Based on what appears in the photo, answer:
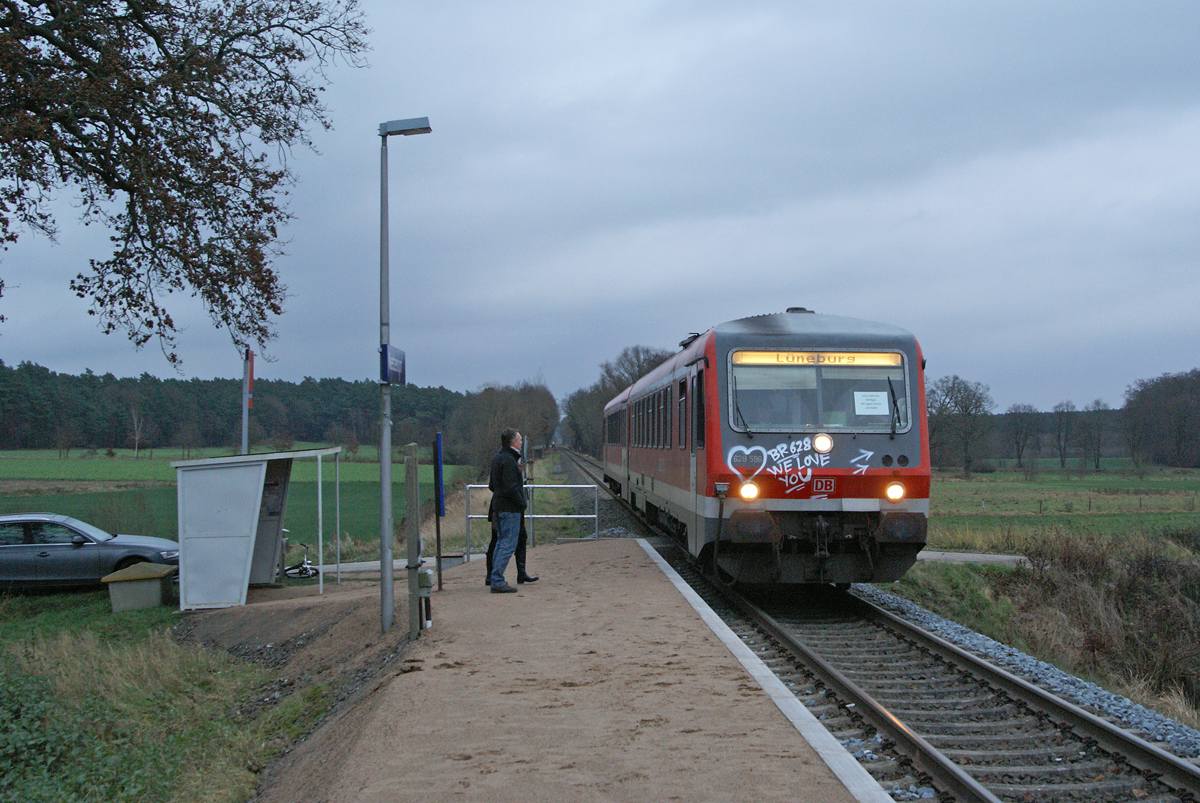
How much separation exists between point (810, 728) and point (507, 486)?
5370 mm

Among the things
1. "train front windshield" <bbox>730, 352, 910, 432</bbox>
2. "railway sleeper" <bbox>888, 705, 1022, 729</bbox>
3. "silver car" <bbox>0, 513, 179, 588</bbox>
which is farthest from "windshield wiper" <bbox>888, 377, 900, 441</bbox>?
"silver car" <bbox>0, 513, 179, 588</bbox>

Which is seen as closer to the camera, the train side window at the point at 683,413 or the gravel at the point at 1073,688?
the gravel at the point at 1073,688

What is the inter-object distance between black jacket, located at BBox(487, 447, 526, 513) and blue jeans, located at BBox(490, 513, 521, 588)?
10 centimetres

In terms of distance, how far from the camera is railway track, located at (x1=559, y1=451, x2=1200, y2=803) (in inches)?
198

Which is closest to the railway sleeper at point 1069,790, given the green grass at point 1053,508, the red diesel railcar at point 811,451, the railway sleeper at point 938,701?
the railway sleeper at point 938,701

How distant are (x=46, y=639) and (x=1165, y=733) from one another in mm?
12732

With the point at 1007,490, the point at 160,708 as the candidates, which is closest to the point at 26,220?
the point at 160,708

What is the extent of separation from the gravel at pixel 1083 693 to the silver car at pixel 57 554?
12903mm

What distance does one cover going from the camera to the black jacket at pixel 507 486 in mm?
10102

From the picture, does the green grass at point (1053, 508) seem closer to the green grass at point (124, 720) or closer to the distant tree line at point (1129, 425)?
the distant tree line at point (1129, 425)

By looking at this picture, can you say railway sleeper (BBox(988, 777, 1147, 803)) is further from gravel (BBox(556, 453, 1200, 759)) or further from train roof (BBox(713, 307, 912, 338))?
train roof (BBox(713, 307, 912, 338))

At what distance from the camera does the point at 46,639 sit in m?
12.2

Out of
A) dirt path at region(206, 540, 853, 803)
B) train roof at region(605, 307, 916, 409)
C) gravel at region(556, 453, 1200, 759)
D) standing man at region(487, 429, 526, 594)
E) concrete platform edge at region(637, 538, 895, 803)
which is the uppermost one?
train roof at region(605, 307, 916, 409)

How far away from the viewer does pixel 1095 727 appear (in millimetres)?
5879
